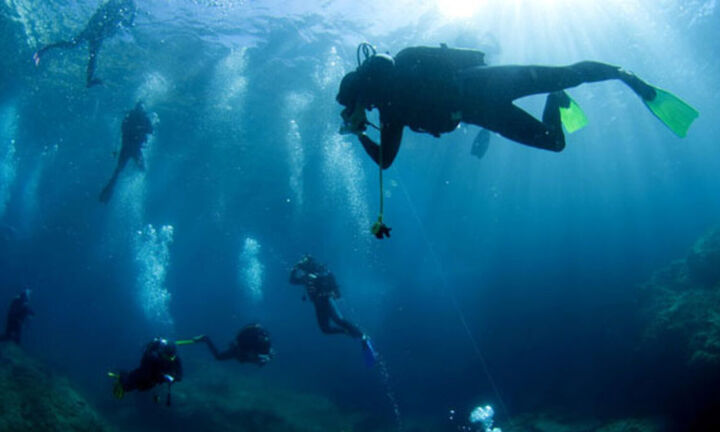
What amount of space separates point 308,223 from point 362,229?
8979mm

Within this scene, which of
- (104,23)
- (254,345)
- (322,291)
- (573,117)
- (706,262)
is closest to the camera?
(573,117)

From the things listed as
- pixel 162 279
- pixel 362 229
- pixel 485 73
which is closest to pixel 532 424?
pixel 485 73

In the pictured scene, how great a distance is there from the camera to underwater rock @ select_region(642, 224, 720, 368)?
1030 cm

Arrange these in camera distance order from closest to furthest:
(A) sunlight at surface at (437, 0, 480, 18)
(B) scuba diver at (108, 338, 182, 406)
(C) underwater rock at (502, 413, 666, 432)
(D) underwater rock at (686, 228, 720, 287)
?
(B) scuba diver at (108, 338, 182, 406)
(C) underwater rock at (502, 413, 666, 432)
(D) underwater rock at (686, 228, 720, 287)
(A) sunlight at surface at (437, 0, 480, 18)

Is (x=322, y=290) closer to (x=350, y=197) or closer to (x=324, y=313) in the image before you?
(x=324, y=313)

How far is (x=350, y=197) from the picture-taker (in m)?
42.4

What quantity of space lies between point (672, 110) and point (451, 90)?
2.32 m

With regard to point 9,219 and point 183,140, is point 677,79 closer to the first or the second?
point 183,140

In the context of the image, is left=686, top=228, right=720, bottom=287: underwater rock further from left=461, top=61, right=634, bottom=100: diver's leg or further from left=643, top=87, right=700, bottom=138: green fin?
left=461, top=61, right=634, bottom=100: diver's leg

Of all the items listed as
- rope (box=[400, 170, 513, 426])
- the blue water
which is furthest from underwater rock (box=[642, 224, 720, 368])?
rope (box=[400, 170, 513, 426])

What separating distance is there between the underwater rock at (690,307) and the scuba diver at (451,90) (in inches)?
373

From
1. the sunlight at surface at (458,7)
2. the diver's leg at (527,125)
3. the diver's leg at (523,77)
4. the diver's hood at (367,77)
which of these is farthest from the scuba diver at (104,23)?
the sunlight at surface at (458,7)

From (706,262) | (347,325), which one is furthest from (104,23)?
(706,262)

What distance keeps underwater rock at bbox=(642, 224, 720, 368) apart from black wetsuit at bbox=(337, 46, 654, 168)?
386 inches
